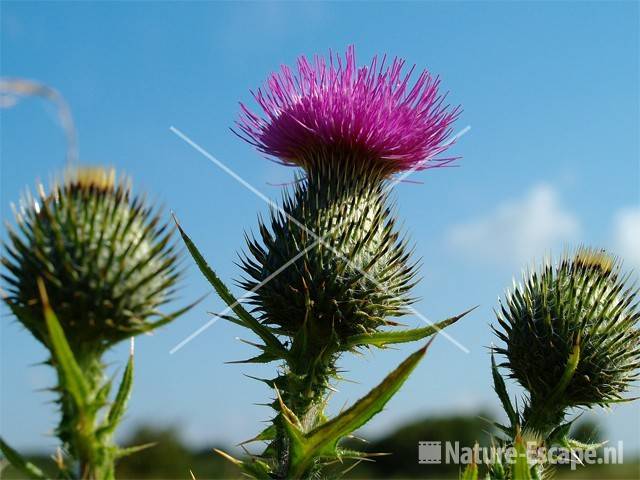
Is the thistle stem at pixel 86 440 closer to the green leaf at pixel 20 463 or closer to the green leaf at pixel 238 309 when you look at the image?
the green leaf at pixel 20 463

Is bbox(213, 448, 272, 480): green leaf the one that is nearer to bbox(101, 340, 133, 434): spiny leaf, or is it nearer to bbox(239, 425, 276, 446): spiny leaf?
bbox(239, 425, 276, 446): spiny leaf

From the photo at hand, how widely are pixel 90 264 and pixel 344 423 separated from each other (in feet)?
5.41

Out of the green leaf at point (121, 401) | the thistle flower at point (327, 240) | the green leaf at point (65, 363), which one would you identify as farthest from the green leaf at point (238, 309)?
the green leaf at point (65, 363)

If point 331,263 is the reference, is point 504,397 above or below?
below

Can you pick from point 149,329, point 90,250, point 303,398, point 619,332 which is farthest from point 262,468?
point 619,332

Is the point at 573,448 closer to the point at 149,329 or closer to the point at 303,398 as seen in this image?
the point at 303,398

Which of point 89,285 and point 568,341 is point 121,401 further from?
point 568,341

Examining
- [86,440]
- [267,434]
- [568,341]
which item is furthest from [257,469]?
[568,341]

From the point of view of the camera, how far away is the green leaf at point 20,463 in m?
3.28

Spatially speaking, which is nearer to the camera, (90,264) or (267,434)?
(90,264)

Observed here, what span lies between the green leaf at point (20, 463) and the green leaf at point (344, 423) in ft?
4.66

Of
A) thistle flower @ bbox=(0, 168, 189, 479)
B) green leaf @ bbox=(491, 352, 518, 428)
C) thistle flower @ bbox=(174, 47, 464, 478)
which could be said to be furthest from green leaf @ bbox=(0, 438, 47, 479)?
green leaf @ bbox=(491, 352, 518, 428)

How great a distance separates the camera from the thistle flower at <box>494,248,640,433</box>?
5.74 metres

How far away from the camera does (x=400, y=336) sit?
4953mm
